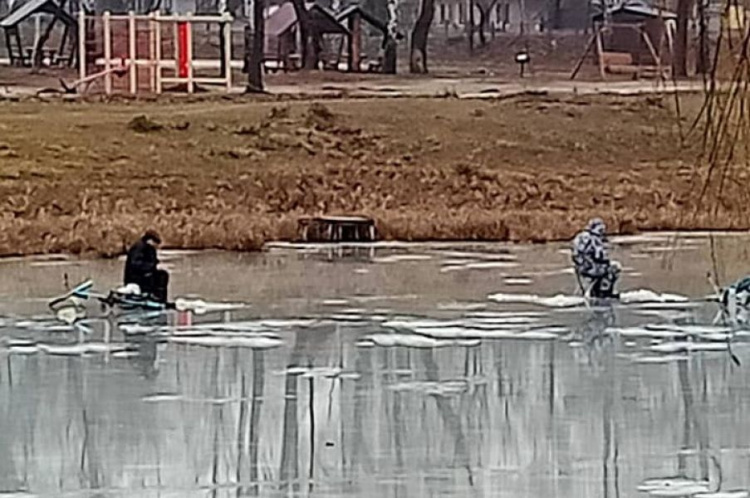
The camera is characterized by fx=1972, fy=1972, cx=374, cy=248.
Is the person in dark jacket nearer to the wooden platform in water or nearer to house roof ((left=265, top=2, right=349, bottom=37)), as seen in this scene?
the wooden platform in water

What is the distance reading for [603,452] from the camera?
973 cm

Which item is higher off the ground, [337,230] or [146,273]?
→ [146,273]

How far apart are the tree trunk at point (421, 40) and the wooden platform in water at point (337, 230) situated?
16.8 meters

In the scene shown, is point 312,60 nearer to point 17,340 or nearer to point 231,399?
point 17,340

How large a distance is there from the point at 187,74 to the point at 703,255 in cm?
1702

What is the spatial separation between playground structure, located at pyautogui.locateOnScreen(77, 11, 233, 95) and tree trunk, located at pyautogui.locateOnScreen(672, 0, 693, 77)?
85.7ft

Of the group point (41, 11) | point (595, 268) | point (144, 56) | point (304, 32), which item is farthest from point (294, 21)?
point (595, 268)

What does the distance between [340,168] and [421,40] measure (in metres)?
11.9

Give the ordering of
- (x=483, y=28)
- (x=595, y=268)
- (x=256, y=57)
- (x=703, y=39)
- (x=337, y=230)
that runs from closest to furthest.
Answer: (x=703, y=39), (x=595, y=268), (x=337, y=230), (x=256, y=57), (x=483, y=28)

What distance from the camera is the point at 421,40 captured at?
137ft

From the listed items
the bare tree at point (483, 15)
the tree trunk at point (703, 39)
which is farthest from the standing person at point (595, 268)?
the bare tree at point (483, 15)

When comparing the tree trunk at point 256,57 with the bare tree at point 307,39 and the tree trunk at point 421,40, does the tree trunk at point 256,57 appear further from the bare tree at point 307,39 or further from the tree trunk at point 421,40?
the tree trunk at point 421,40

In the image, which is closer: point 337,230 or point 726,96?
point 726,96

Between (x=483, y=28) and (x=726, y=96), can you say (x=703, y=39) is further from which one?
(x=483, y=28)
